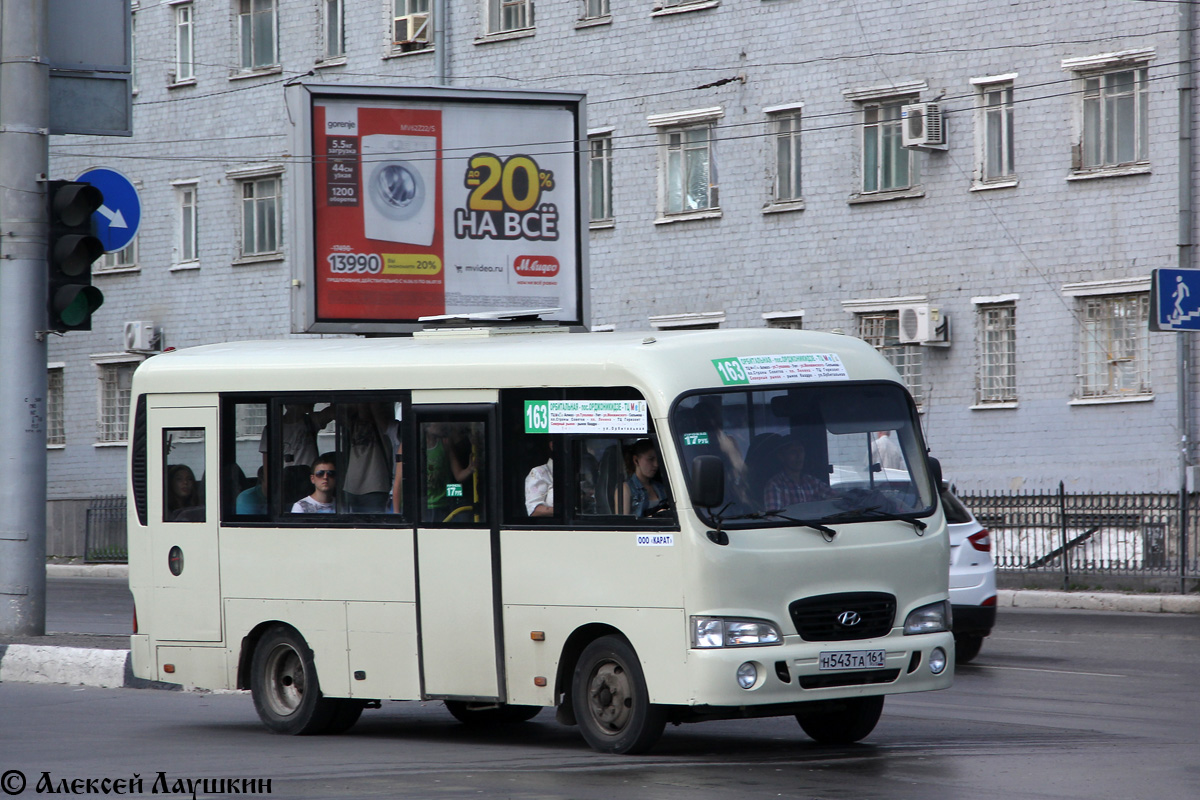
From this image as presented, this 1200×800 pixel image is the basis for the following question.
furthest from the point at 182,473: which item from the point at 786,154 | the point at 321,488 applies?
the point at 786,154

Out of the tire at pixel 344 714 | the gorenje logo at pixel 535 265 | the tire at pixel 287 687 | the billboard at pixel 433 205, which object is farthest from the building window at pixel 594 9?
the tire at pixel 344 714

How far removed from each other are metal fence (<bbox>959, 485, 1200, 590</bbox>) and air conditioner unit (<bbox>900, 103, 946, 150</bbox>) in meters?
5.30

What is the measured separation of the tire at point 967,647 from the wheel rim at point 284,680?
6332 mm

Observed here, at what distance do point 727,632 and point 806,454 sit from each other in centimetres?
110

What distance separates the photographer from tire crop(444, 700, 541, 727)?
37.9 ft

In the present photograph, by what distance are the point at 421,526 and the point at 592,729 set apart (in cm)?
161

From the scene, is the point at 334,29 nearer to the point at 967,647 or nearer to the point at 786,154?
the point at 786,154

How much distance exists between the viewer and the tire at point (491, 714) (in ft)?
37.9

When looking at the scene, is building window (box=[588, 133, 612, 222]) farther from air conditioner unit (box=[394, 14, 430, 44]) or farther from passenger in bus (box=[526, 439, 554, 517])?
passenger in bus (box=[526, 439, 554, 517])

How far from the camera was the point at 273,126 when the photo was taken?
36.8 metres

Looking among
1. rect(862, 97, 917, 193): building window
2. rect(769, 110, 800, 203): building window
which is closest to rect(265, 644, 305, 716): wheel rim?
rect(862, 97, 917, 193): building window

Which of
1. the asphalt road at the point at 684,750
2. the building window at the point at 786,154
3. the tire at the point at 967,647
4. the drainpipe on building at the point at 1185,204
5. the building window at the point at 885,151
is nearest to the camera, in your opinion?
the asphalt road at the point at 684,750

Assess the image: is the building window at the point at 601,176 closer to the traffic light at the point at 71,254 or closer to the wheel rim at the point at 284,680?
the traffic light at the point at 71,254

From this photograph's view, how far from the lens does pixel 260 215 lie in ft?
122
